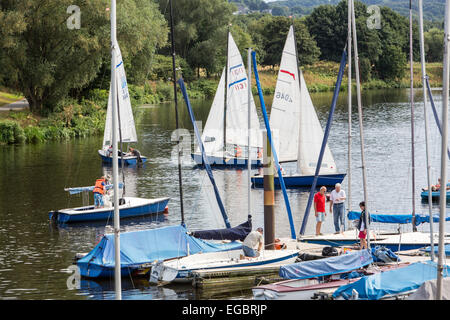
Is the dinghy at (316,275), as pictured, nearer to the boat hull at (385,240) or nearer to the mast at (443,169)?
the boat hull at (385,240)

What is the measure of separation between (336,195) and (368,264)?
7.35 metres

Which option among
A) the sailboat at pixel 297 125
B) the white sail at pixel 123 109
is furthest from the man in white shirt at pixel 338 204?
the white sail at pixel 123 109

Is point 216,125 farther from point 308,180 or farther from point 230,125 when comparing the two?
point 308,180

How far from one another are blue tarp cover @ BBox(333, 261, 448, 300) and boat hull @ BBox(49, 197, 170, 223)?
18.1 meters

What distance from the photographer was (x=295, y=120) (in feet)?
149

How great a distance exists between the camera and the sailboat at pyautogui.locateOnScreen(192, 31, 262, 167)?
48.7m

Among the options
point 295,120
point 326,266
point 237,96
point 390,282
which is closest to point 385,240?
point 326,266

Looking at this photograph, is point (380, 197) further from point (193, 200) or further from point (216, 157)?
point (216, 157)

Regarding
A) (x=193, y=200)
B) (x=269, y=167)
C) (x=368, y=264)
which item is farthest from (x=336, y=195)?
(x=193, y=200)

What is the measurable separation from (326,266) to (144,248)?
7199mm

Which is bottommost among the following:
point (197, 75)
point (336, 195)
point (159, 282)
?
point (159, 282)

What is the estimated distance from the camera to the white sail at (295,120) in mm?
42000

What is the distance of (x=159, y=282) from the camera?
2473 cm
